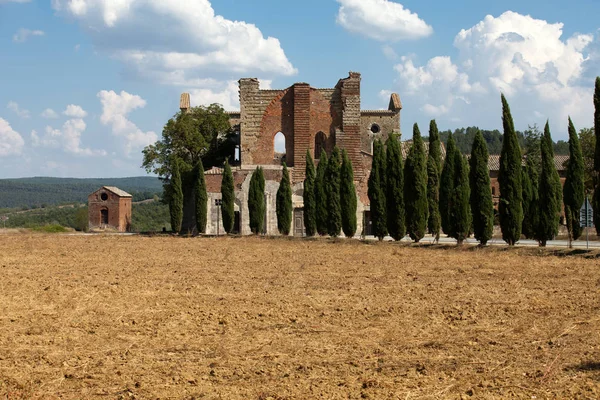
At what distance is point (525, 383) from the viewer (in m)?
7.20

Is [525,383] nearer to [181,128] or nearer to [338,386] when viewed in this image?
[338,386]

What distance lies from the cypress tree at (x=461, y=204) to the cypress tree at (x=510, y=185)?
167 cm

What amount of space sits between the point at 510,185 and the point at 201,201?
20023mm

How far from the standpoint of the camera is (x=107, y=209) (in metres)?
57.1

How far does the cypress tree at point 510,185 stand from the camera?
83.5 ft

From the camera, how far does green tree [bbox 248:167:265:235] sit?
38.9 meters

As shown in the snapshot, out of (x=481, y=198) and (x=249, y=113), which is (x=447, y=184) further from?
(x=249, y=113)

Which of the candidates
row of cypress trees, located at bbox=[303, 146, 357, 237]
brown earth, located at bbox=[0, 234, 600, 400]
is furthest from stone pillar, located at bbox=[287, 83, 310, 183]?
brown earth, located at bbox=[0, 234, 600, 400]

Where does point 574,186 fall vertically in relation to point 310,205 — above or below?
above

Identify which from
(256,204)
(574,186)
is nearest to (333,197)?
(256,204)

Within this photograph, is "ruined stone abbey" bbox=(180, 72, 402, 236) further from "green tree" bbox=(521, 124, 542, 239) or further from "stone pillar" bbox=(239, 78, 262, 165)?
"green tree" bbox=(521, 124, 542, 239)

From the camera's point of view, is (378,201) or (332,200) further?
(332,200)

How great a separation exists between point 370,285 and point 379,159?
18.1 m

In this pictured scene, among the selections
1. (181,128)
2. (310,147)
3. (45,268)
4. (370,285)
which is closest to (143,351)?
(370,285)
